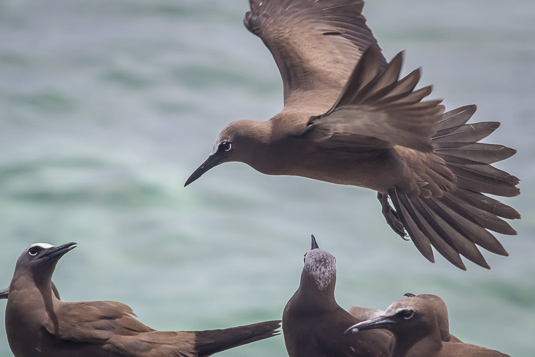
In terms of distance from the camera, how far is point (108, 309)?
420 cm

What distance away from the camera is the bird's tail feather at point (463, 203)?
14.8 feet

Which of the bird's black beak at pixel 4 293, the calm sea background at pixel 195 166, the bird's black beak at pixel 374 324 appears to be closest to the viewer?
the bird's black beak at pixel 374 324

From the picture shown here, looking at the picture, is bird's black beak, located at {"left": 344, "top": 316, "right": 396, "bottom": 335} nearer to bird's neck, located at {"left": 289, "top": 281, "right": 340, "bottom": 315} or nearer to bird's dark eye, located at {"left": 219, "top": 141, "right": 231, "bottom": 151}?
bird's neck, located at {"left": 289, "top": 281, "right": 340, "bottom": 315}

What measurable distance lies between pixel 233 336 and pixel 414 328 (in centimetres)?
76

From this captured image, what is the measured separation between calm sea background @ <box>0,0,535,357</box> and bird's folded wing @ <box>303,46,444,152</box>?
4250 millimetres

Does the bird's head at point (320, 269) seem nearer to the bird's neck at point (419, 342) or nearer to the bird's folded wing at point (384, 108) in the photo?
the bird's neck at point (419, 342)

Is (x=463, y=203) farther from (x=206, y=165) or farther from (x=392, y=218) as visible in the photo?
(x=206, y=165)

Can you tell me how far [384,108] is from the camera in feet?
12.3

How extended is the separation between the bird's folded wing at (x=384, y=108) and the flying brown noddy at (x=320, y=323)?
2.22ft

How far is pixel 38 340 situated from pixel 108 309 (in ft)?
1.07

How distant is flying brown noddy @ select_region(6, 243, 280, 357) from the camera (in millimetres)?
4062

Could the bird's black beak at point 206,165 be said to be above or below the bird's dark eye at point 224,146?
below

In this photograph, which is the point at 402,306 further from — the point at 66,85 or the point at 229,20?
the point at 229,20

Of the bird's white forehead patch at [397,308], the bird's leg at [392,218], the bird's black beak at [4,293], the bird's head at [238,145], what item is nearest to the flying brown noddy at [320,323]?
the bird's white forehead patch at [397,308]
